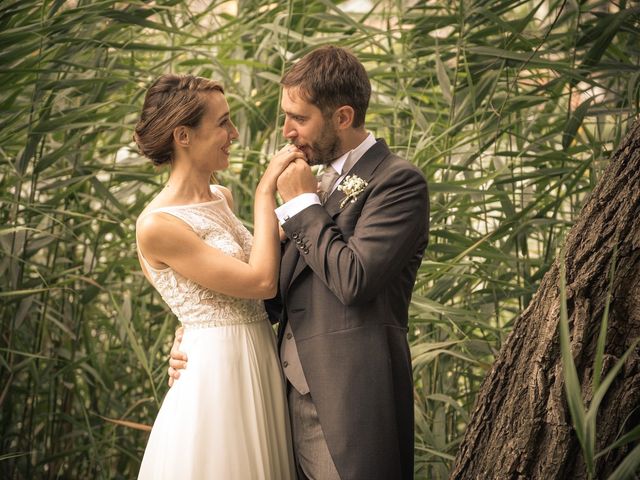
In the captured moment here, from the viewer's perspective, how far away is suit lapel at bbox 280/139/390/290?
84.7 inches

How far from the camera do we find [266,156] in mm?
3000

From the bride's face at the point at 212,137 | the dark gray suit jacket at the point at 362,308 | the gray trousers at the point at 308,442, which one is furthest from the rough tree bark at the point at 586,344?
the bride's face at the point at 212,137

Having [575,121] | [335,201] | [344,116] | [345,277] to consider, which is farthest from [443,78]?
[345,277]

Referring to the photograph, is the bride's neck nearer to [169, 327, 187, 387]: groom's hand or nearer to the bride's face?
the bride's face

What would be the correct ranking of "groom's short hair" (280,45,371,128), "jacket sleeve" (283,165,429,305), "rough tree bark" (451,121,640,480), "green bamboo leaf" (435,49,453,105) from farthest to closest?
"green bamboo leaf" (435,49,453,105)
"groom's short hair" (280,45,371,128)
"jacket sleeve" (283,165,429,305)
"rough tree bark" (451,121,640,480)

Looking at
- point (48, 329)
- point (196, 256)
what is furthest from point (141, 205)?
point (196, 256)

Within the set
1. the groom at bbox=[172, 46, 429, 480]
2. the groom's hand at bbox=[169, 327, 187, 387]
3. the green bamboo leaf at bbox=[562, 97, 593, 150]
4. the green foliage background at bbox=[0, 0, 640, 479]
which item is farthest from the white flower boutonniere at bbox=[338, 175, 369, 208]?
the green bamboo leaf at bbox=[562, 97, 593, 150]

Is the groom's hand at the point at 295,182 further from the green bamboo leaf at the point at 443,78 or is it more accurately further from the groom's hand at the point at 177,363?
the green bamboo leaf at the point at 443,78

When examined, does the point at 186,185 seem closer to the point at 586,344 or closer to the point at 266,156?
the point at 266,156

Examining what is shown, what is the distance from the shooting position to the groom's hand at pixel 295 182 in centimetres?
210

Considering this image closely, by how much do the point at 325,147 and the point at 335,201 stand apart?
0.16 m

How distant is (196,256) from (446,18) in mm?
1251

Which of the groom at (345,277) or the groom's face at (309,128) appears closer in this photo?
the groom at (345,277)

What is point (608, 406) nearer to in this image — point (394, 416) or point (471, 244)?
point (394, 416)
